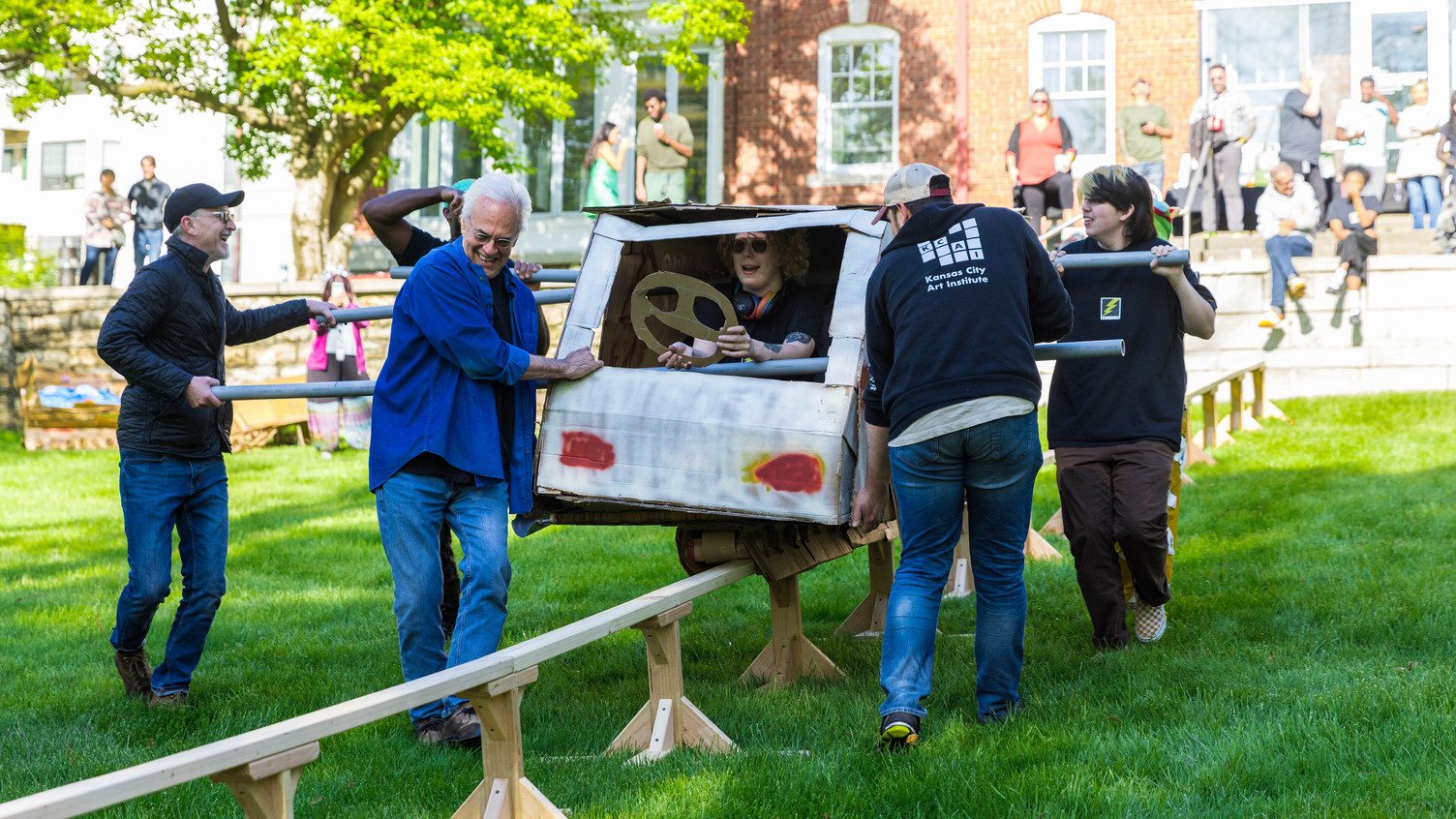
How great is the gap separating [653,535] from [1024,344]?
551 centimetres

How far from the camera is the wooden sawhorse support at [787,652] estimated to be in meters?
5.89

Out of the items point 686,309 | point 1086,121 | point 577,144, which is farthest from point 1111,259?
point 577,144

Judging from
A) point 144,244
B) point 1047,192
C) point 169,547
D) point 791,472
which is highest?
point 1047,192

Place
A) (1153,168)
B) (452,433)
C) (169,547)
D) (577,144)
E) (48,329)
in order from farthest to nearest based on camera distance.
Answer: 1. (577,144)
2. (48,329)
3. (1153,168)
4. (169,547)
5. (452,433)

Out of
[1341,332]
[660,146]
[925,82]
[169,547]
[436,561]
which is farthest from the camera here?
[925,82]

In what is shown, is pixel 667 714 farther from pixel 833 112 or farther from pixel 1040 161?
pixel 833 112

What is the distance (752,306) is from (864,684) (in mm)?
1574

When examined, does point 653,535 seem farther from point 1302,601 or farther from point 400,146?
point 400,146

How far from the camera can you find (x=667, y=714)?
16.0ft

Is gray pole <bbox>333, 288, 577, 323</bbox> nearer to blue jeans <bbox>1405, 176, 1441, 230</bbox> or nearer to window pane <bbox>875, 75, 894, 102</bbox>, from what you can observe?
blue jeans <bbox>1405, 176, 1441, 230</bbox>

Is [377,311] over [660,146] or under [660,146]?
under

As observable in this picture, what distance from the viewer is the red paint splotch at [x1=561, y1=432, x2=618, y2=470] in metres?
5.13

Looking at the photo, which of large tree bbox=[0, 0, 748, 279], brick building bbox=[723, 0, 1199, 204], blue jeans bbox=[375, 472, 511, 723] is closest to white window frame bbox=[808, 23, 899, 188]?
brick building bbox=[723, 0, 1199, 204]

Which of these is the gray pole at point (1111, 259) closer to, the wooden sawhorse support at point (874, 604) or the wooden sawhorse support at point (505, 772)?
the wooden sawhorse support at point (874, 604)
